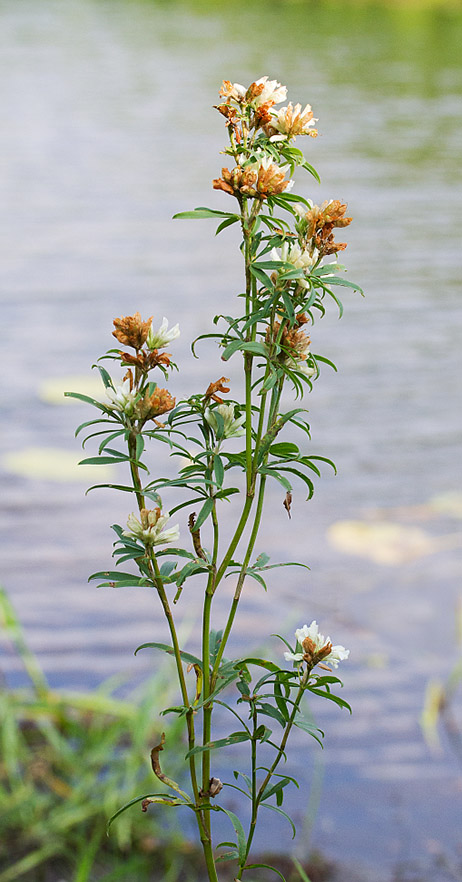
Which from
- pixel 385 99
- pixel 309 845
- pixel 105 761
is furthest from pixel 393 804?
pixel 385 99

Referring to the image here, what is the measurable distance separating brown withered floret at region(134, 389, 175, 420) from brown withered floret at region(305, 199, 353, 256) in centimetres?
15

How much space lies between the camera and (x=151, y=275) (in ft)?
24.8

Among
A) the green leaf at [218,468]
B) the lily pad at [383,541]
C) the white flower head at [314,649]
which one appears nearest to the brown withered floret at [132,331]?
the green leaf at [218,468]

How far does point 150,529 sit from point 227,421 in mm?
102

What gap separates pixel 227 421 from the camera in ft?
2.39

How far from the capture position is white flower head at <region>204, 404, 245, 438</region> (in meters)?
0.72

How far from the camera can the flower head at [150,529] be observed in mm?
689

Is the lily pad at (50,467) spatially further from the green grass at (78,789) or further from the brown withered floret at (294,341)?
the brown withered floret at (294,341)

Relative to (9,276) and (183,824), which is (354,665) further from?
(9,276)

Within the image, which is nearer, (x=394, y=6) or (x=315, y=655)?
(x=315, y=655)

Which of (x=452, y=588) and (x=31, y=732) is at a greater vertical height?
(x=452, y=588)

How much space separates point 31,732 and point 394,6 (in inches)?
1077

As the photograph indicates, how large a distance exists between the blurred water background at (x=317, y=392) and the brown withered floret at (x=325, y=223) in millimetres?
2264

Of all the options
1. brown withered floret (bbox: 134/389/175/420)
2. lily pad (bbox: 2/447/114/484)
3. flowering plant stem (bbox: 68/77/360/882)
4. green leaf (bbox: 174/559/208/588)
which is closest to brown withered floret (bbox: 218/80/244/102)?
flowering plant stem (bbox: 68/77/360/882)
